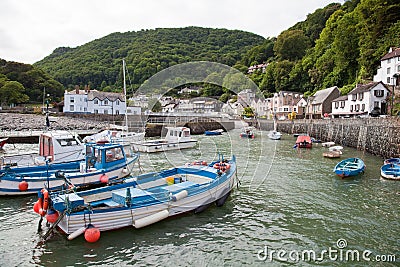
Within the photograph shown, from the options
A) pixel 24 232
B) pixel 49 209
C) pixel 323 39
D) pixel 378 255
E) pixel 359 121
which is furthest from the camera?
pixel 323 39

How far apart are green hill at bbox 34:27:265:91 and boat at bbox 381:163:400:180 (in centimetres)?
8315

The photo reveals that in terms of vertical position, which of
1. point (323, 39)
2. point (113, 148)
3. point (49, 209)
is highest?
point (323, 39)

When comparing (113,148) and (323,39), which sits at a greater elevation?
(323,39)

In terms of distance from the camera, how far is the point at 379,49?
5406 cm

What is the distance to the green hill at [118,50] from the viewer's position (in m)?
114

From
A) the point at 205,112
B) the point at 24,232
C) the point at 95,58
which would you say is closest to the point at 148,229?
the point at 24,232

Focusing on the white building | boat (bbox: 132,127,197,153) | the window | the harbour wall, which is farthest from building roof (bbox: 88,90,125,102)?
the white building

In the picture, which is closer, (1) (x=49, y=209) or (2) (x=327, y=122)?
(1) (x=49, y=209)

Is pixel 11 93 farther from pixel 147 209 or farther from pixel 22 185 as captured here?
pixel 147 209

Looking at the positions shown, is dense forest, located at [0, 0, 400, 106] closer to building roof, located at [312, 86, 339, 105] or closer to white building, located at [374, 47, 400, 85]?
building roof, located at [312, 86, 339, 105]

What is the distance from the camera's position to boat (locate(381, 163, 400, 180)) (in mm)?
17859

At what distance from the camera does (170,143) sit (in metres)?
32.8

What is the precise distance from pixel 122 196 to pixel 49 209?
7.88ft

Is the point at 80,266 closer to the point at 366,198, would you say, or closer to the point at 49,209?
the point at 49,209
